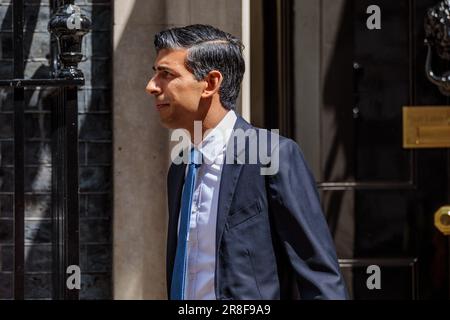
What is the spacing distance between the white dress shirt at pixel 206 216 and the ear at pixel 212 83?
0.27 feet

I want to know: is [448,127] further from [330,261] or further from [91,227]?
[330,261]

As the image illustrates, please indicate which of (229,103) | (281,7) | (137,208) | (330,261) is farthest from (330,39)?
(330,261)

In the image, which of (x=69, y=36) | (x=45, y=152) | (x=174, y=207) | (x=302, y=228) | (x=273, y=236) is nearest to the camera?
(x=302, y=228)

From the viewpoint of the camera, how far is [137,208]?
5203mm

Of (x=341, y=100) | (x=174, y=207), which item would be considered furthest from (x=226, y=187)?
(x=341, y=100)

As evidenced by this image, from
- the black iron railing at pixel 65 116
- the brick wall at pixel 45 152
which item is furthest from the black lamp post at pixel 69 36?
the brick wall at pixel 45 152

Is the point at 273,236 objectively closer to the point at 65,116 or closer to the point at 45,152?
the point at 65,116

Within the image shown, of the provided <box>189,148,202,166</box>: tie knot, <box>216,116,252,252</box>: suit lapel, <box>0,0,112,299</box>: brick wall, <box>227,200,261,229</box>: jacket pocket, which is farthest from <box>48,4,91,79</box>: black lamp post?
<box>227,200,261,229</box>: jacket pocket

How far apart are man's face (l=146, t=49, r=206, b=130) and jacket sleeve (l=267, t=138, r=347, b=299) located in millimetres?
327

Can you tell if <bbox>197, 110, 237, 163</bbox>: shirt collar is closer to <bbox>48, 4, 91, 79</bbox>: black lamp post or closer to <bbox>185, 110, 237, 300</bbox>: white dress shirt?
<bbox>185, 110, 237, 300</bbox>: white dress shirt

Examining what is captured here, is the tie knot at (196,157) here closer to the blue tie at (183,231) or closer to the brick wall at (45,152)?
the blue tie at (183,231)

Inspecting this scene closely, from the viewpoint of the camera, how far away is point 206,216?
3.26m

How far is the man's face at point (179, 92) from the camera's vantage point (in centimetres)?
335

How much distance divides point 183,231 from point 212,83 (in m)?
0.46
